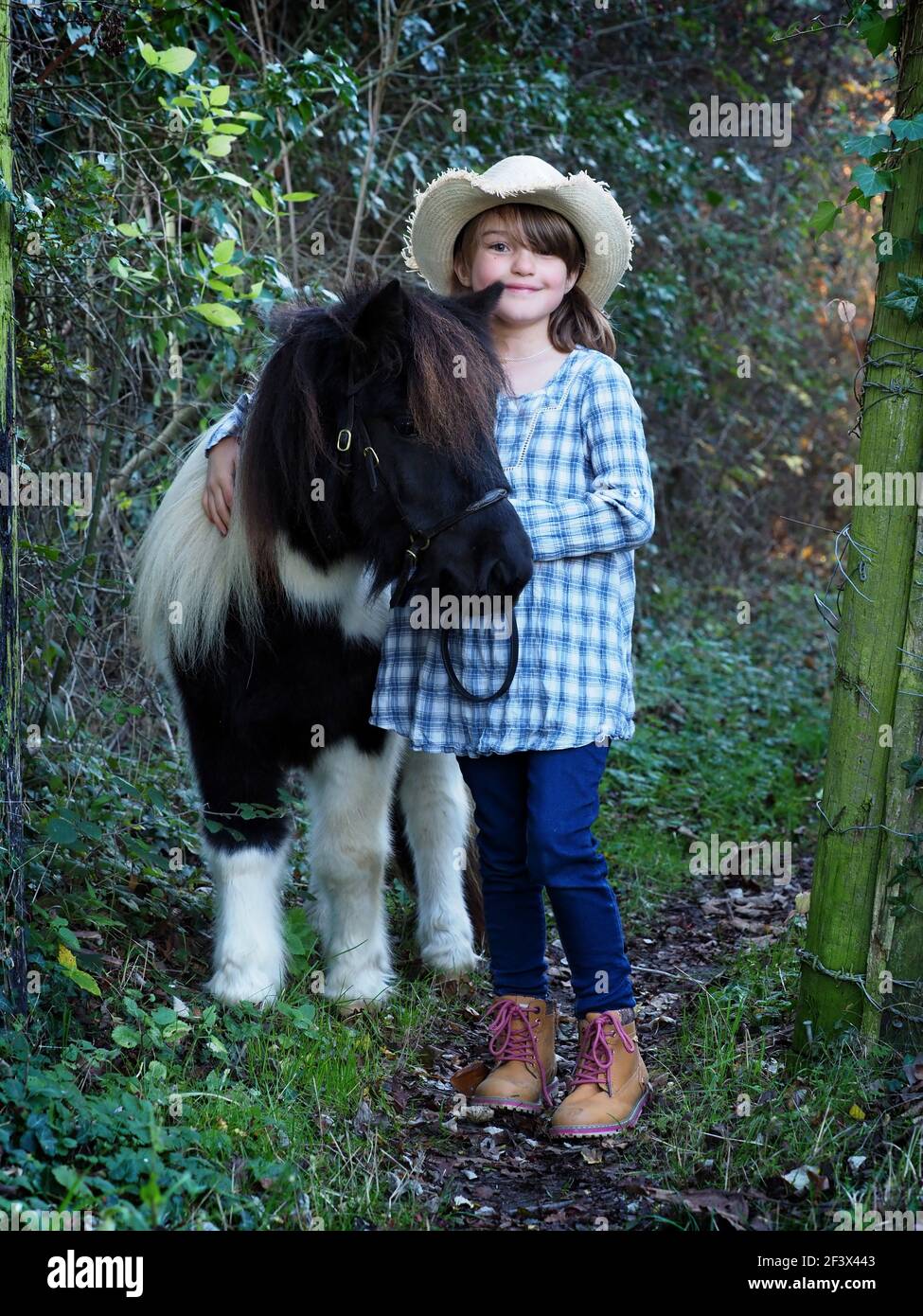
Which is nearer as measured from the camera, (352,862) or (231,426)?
(231,426)

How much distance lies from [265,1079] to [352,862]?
0.78m

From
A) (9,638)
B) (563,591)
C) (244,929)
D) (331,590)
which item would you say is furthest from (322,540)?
(244,929)

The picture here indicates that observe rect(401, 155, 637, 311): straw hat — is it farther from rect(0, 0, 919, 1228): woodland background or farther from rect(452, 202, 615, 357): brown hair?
rect(0, 0, 919, 1228): woodland background

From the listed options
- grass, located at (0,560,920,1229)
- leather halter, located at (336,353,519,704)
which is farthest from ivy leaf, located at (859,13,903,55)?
grass, located at (0,560,920,1229)

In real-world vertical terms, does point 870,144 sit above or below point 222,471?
above

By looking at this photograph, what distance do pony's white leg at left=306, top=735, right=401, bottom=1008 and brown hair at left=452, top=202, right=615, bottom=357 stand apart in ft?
3.95

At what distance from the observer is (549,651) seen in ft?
9.34

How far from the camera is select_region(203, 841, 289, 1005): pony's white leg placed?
3.29m

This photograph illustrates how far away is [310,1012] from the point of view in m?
3.16

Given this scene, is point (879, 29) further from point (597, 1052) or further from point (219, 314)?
point (597, 1052)

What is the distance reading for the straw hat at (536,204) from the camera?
118 inches

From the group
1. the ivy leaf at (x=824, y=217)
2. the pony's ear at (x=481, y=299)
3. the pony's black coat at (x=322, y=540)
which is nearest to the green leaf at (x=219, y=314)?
the pony's black coat at (x=322, y=540)

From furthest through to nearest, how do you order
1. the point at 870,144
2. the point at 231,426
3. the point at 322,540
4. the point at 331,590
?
1. the point at 231,426
2. the point at 331,590
3. the point at 322,540
4. the point at 870,144
